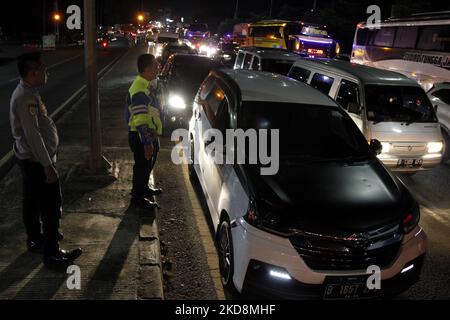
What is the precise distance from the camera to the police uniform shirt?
3.62 meters

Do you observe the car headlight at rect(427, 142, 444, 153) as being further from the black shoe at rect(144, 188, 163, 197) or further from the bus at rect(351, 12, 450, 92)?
the bus at rect(351, 12, 450, 92)

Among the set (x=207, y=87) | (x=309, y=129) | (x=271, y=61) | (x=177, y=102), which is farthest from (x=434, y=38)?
(x=309, y=129)

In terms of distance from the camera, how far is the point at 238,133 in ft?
15.4

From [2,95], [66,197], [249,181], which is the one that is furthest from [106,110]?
[249,181]

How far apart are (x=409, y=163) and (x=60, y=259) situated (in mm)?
5656

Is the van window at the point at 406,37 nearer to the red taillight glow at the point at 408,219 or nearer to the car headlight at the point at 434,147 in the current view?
the car headlight at the point at 434,147

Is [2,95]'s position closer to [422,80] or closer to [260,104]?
[260,104]

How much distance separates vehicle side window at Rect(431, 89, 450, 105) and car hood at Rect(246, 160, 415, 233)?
19.5ft

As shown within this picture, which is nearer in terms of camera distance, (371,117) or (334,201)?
(334,201)

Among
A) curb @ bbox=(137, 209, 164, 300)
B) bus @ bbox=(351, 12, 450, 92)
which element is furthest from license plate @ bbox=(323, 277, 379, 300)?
bus @ bbox=(351, 12, 450, 92)

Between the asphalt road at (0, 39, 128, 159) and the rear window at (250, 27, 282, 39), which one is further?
the rear window at (250, 27, 282, 39)

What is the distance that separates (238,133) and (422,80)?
10.8 m

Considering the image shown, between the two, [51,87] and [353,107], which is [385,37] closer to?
[353,107]

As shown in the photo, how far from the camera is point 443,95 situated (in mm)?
9453
